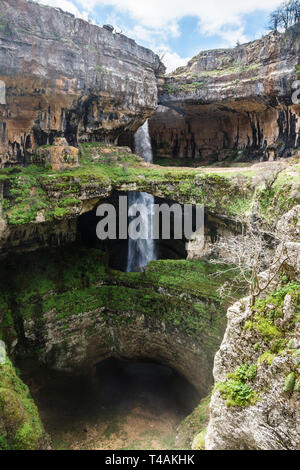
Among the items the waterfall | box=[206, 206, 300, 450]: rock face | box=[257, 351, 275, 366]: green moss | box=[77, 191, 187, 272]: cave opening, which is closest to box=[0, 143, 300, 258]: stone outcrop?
box=[77, 191, 187, 272]: cave opening

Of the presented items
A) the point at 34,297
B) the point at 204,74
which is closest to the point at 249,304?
the point at 34,297

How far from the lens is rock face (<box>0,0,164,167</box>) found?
42.8 ft

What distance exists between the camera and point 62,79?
14320 mm

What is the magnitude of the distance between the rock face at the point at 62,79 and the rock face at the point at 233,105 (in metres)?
3.59

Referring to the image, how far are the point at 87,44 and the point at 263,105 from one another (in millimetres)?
10893

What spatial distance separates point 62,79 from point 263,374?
15.1 metres

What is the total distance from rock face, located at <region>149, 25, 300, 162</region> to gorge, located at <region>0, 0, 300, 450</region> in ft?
0.40

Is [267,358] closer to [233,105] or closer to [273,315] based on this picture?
[273,315]

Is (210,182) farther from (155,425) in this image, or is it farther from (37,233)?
(155,425)

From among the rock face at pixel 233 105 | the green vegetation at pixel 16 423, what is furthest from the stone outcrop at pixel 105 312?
the rock face at pixel 233 105

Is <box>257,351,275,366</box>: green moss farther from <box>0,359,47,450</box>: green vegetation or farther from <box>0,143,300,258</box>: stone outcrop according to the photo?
<box>0,359,47,450</box>: green vegetation

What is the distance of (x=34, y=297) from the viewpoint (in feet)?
46.7

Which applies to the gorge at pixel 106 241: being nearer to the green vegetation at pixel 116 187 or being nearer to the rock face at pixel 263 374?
the green vegetation at pixel 116 187

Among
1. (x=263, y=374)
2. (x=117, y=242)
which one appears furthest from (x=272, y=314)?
(x=117, y=242)
